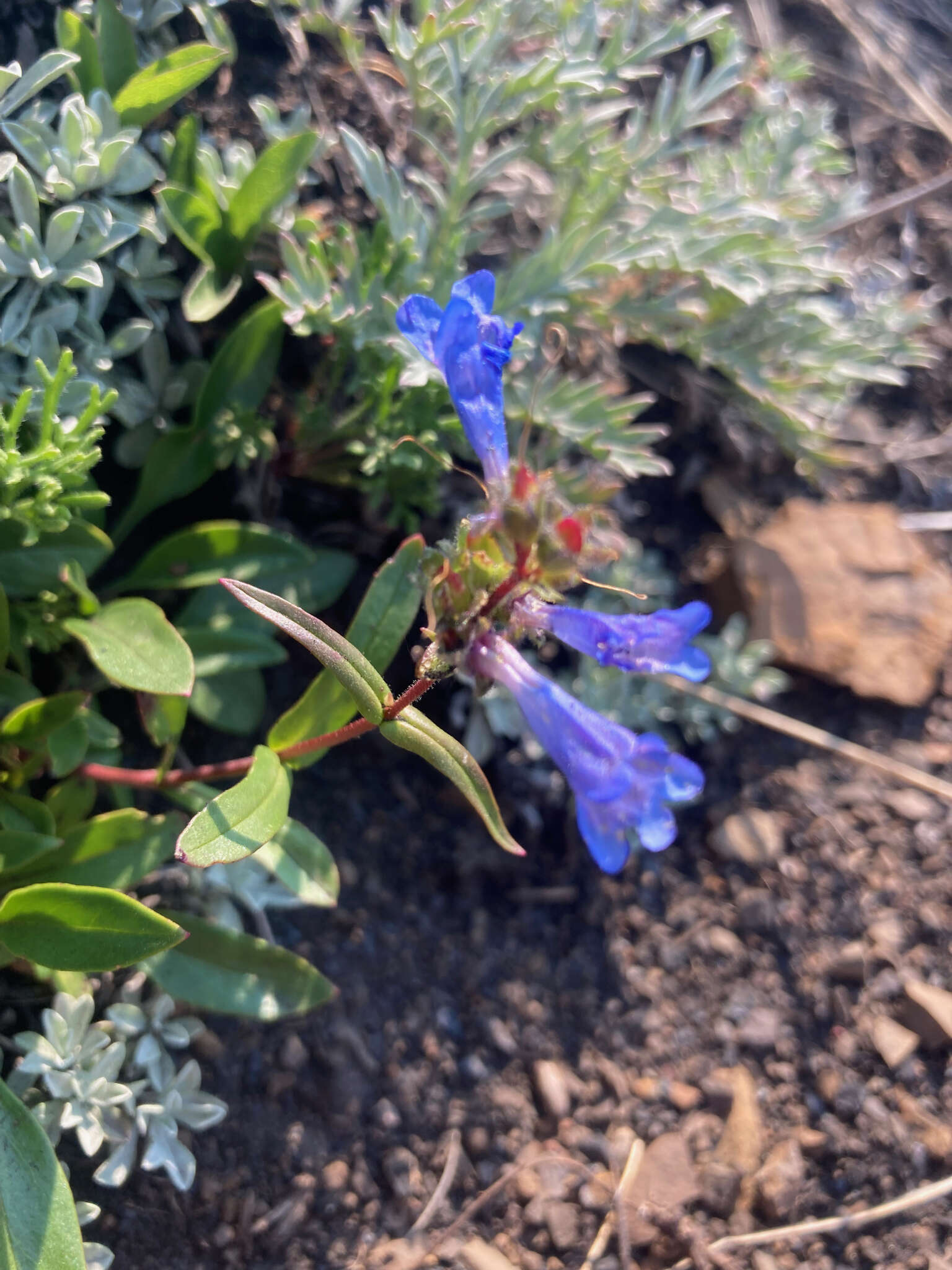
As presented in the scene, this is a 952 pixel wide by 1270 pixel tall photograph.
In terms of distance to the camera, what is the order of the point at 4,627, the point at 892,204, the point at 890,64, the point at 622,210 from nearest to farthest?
the point at 4,627
the point at 622,210
the point at 892,204
the point at 890,64

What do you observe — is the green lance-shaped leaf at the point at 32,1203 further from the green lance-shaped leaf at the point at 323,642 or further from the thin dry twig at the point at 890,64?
the thin dry twig at the point at 890,64

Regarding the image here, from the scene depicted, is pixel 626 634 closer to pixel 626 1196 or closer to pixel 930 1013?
pixel 626 1196

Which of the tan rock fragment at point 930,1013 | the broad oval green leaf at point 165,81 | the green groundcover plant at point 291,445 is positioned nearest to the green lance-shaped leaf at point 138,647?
the green groundcover plant at point 291,445

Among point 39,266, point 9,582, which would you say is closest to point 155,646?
point 9,582

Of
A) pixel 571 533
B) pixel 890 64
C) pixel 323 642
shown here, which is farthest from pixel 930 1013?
pixel 890 64

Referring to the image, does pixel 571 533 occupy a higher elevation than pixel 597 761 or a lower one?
higher

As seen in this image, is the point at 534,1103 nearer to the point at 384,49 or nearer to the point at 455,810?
the point at 455,810
